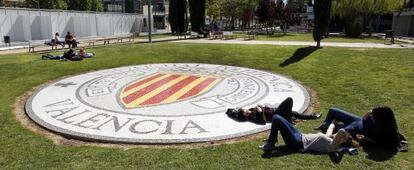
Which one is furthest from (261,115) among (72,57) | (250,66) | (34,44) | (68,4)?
(68,4)

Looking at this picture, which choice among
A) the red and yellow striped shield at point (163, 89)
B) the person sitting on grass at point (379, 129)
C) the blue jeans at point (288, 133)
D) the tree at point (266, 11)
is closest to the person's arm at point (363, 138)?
the person sitting on grass at point (379, 129)

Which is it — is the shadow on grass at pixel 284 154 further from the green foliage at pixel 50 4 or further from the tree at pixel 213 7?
the tree at pixel 213 7

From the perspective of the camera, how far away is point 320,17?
896 inches

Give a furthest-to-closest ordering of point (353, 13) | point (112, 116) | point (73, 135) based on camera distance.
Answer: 1. point (353, 13)
2. point (112, 116)
3. point (73, 135)

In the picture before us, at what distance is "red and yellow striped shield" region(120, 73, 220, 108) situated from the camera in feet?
37.3

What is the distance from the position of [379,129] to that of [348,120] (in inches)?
34.2

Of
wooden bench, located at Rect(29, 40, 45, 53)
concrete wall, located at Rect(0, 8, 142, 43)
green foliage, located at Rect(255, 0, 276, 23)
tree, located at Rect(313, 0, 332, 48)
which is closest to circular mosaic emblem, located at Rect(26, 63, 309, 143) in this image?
tree, located at Rect(313, 0, 332, 48)

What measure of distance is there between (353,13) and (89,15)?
1213 inches

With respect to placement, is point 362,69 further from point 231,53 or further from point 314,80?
point 231,53

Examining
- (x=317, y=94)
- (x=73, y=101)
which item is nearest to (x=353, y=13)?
(x=317, y=94)

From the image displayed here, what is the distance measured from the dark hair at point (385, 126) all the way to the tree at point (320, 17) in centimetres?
1622

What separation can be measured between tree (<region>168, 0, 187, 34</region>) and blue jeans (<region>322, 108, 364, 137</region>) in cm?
3805

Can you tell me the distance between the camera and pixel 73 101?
1140 cm

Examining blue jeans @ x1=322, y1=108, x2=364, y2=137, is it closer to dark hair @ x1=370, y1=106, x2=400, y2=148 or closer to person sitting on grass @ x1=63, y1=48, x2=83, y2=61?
dark hair @ x1=370, y1=106, x2=400, y2=148
